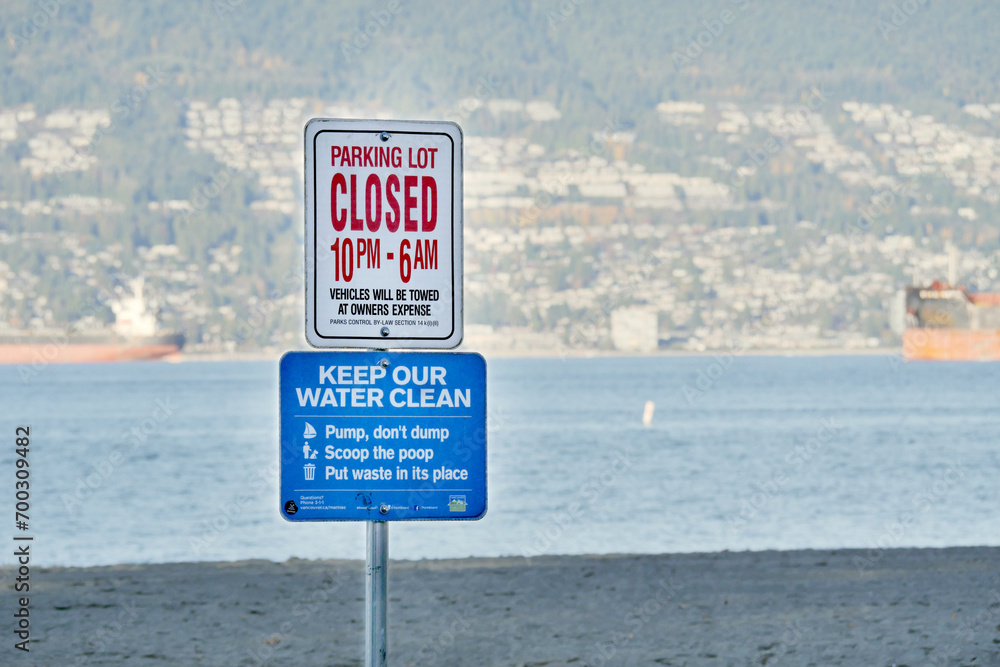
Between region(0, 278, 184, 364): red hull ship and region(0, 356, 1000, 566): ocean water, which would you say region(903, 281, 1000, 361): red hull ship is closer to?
region(0, 356, 1000, 566): ocean water

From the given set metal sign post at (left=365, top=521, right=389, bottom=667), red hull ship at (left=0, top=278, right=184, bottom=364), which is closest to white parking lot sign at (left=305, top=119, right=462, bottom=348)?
metal sign post at (left=365, top=521, right=389, bottom=667)

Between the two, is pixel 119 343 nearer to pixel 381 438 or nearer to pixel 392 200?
pixel 381 438

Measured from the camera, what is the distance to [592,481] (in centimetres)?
5038

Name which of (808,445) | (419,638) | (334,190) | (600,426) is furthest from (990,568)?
(600,426)

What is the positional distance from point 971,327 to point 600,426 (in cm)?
7354

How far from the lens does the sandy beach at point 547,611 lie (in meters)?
10.9

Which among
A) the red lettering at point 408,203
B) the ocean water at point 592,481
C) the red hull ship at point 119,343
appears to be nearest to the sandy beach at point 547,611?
the ocean water at point 592,481

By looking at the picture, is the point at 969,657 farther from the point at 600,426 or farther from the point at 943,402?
the point at 943,402

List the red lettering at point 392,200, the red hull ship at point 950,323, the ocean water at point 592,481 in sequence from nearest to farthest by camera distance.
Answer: the red lettering at point 392,200, the ocean water at point 592,481, the red hull ship at point 950,323

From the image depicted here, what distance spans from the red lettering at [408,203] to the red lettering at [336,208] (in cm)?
17

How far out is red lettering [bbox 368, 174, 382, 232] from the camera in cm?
429

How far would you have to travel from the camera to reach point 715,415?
100 meters

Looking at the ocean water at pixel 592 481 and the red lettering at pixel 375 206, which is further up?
the red lettering at pixel 375 206

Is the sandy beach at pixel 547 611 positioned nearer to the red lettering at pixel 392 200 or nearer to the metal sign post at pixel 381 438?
the metal sign post at pixel 381 438
